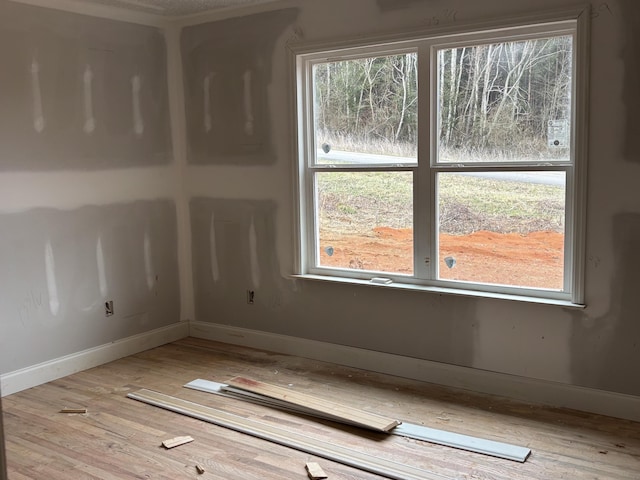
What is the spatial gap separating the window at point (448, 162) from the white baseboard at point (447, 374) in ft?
1.81

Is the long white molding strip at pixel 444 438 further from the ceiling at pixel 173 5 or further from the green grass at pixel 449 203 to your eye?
the ceiling at pixel 173 5

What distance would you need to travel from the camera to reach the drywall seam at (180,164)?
536 cm

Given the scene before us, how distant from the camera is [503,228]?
4.07 meters

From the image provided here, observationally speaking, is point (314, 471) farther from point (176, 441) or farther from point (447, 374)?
point (447, 374)

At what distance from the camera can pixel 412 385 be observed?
436 cm

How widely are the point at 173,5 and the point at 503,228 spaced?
3.00 m

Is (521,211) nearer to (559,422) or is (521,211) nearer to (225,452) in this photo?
(559,422)

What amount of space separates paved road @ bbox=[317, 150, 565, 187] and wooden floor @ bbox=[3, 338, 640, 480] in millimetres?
1420

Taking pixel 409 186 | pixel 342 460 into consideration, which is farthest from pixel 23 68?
pixel 342 460

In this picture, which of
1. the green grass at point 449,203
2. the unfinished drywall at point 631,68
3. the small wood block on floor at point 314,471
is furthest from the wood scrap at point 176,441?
the unfinished drywall at point 631,68

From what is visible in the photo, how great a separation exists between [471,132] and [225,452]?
249cm

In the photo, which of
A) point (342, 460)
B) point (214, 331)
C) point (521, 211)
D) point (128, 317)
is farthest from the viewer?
point (214, 331)

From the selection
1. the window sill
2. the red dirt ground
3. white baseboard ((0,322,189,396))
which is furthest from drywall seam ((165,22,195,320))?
the red dirt ground

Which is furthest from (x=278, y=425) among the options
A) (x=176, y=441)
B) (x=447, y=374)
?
(x=447, y=374)
